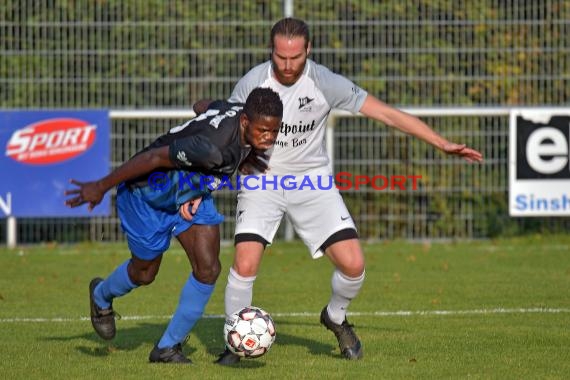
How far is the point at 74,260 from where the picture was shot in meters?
14.9

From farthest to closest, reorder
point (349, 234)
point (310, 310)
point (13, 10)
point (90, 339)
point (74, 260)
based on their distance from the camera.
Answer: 1. point (13, 10)
2. point (74, 260)
3. point (310, 310)
4. point (90, 339)
5. point (349, 234)

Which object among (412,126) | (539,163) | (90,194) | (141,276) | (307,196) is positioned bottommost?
(539,163)

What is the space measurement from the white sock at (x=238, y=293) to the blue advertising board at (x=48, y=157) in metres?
8.25

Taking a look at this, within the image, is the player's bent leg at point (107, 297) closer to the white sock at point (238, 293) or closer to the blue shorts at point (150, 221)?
the blue shorts at point (150, 221)

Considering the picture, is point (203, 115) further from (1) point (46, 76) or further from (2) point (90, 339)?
(1) point (46, 76)

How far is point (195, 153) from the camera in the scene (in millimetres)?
7113

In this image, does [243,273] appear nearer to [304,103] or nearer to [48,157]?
[304,103]

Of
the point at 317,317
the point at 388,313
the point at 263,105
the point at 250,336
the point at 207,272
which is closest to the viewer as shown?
the point at 263,105

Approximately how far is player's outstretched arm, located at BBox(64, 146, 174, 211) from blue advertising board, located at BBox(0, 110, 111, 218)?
8.71 m

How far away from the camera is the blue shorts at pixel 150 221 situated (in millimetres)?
7668

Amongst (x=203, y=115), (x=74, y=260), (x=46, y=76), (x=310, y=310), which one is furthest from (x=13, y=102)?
(x=203, y=115)

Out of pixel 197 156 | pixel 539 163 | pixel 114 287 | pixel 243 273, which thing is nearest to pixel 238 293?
pixel 243 273

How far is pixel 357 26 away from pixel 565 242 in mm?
3834

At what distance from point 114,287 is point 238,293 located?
840 mm
